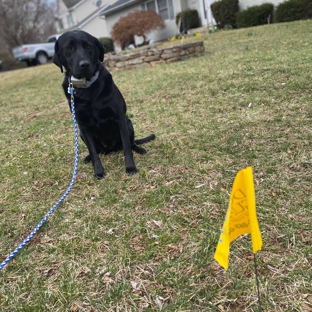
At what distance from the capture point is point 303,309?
147cm

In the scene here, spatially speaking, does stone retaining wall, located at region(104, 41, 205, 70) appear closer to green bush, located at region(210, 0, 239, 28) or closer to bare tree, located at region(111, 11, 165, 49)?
green bush, located at region(210, 0, 239, 28)

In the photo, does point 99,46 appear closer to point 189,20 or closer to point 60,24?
point 189,20

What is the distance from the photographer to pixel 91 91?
270cm

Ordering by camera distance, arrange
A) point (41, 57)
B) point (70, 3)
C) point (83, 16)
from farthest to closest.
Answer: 1. point (70, 3)
2. point (83, 16)
3. point (41, 57)

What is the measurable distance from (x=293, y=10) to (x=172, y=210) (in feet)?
38.9

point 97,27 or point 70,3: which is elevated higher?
point 70,3

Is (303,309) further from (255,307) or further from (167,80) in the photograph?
(167,80)

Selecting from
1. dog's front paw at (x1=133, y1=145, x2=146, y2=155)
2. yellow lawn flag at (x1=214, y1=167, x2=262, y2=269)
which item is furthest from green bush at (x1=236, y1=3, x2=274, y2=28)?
yellow lawn flag at (x1=214, y1=167, x2=262, y2=269)

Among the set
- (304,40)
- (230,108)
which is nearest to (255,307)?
(230,108)

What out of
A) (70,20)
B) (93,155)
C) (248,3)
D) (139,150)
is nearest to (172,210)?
(93,155)

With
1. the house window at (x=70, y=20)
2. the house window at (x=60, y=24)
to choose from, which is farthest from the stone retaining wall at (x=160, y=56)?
the house window at (x=60, y=24)

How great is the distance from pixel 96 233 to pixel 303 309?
1.36 meters

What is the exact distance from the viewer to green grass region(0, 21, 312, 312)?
1677mm

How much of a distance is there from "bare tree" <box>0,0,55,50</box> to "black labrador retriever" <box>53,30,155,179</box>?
95.0 feet
